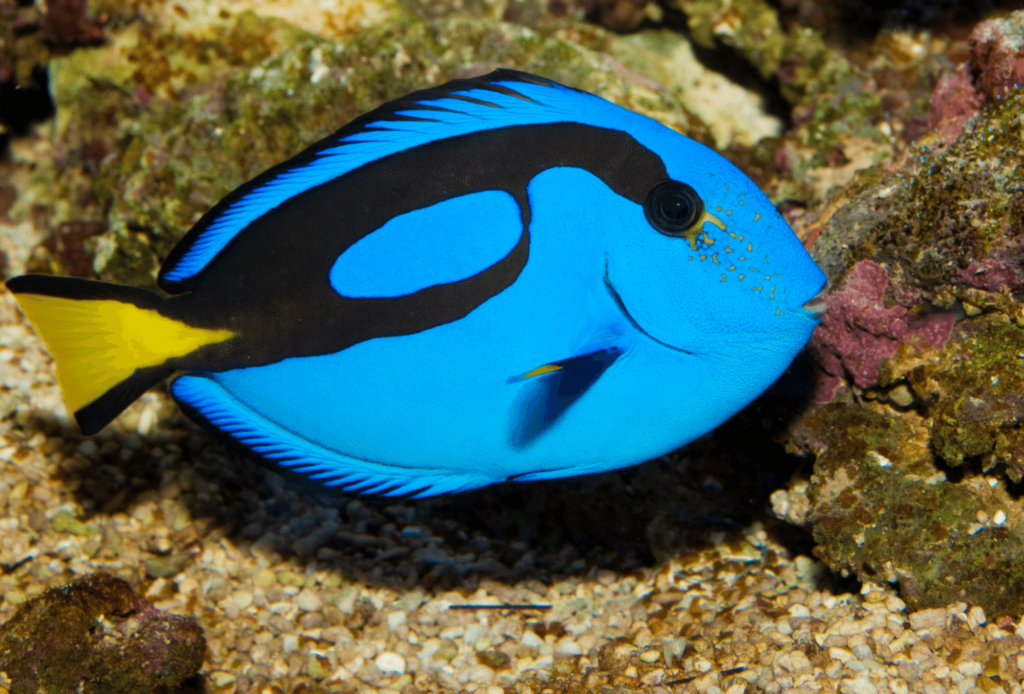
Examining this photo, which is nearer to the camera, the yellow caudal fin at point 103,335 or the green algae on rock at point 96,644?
the yellow caudal fin at point 103,335

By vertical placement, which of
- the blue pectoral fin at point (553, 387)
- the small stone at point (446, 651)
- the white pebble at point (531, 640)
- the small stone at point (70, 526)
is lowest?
the small stone at point (70, 526)

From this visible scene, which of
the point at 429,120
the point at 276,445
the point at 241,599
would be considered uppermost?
the point at 429,120

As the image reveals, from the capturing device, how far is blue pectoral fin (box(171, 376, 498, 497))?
1699 mm

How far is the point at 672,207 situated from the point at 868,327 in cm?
116

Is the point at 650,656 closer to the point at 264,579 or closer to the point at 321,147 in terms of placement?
the point at 264,579

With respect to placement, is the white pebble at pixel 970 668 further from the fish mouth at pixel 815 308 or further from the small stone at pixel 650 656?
the fish mouth at pixel 815 308

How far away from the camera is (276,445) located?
1728mm

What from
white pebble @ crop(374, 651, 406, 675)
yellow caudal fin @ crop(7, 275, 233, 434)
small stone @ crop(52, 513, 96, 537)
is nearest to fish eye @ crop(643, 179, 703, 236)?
yellow caudal fin @ crop(7, 275, 233, 434)

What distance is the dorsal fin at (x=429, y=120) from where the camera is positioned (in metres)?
1.53

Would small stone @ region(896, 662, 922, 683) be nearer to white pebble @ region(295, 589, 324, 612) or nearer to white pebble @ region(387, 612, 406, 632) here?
white pebble @ region(387, 612, 406, 632)

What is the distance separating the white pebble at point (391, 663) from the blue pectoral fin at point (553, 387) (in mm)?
1282

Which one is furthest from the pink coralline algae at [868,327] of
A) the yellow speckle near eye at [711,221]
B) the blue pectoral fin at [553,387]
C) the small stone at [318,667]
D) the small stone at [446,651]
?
the small stone at [318,667]

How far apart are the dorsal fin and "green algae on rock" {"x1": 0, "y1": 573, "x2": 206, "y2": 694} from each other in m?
1.28

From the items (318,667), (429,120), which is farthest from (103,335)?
(318,667)
